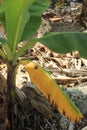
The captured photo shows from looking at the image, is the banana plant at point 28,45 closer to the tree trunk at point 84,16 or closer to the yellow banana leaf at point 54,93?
the yellow banana leaf at point 54,93

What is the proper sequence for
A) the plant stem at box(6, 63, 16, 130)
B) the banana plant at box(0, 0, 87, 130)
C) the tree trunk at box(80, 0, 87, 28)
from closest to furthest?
the banana plant at box(0, 0, 87, 130)
the plant stem at box(6, 63, 16, 130)
the tree trunk at box(80, 0, 87, 28)

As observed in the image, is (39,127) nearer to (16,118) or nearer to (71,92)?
(16,118)

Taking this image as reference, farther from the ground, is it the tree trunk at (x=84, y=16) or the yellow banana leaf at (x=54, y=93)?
the tree trunk at (x=84, y=16)

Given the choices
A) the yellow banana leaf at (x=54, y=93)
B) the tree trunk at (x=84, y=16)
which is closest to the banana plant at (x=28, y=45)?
the yellow banana leaf at (x=54, y=93)

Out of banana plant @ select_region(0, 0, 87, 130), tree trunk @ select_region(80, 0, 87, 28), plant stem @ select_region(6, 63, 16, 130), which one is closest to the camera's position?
banana plant @ select_region(0, 0, 87, 130)

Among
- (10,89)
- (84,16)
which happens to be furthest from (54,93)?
(84,16)

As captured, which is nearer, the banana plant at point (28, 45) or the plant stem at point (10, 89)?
the banana plant at point (28, 45)

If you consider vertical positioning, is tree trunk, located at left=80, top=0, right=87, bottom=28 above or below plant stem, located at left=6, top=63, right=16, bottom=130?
above

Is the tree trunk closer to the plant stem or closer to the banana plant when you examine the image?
the banana plant

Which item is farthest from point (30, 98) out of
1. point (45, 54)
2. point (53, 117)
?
point (45, 54)

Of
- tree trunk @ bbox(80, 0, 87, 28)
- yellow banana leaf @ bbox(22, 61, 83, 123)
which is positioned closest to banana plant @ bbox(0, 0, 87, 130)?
yellow banana leaf @ bbox(22, 61, 83, 123)
